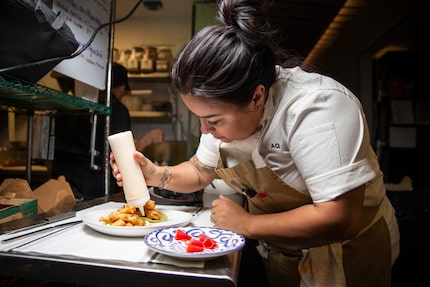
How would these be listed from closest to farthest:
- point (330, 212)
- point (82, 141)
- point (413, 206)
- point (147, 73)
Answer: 1. point (330, 212)
2. point (82, 141)
3. point (413, 206)
4. point (147, 73)

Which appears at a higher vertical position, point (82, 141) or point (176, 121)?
point (176, 121)

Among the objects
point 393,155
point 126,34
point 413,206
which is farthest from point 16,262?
point 393,155

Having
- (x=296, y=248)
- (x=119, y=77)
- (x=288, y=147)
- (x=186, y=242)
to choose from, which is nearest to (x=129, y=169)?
(x=186, y=242)

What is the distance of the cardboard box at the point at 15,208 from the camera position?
2.77ft

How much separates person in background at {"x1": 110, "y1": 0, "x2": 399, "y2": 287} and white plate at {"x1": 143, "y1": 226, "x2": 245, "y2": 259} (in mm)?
87

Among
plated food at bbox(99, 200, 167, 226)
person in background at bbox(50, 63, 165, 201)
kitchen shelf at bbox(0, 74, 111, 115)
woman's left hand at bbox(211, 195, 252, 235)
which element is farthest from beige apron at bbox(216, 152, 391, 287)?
person in background at bbox(50, 63, 165, 201)

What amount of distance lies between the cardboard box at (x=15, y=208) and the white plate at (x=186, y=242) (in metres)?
0.42

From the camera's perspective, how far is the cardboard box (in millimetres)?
843

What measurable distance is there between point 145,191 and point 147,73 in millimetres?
2353

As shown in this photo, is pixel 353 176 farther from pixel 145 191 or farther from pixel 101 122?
pixel 101 122

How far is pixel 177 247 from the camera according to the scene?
63 centimetres

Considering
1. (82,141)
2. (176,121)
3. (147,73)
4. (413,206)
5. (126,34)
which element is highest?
(126,34)

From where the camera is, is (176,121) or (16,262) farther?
→ (176,121)

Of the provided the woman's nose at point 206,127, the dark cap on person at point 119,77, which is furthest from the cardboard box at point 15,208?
the dark cap on person at point 119,77
